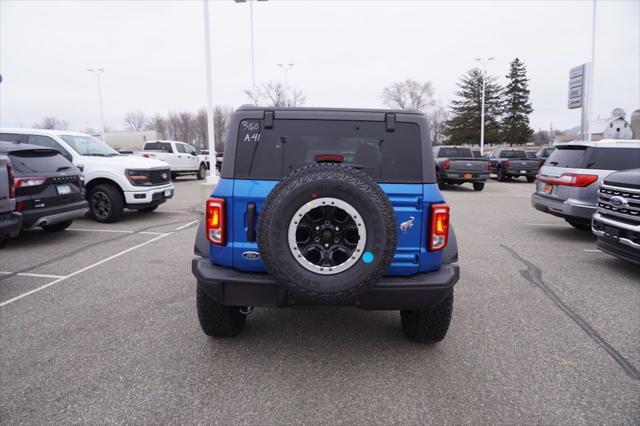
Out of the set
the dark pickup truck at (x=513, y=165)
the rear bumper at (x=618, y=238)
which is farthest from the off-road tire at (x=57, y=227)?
the dark pickup truck at (x=513, y=165)

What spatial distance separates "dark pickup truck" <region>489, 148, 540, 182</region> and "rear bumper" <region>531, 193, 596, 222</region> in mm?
13409

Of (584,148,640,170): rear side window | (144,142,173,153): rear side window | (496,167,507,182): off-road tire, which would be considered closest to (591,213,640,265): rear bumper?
(584,148,640,170): rear side window

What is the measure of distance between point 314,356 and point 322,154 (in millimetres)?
1594

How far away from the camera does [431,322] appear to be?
3154 mm

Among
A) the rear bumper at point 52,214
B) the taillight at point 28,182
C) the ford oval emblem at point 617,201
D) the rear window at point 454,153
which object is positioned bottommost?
the rear bumper at point 52,214

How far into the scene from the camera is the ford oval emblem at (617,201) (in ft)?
16.6

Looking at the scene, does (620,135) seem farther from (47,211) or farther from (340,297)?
(47,211)

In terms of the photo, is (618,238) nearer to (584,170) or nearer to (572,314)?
(572,314)

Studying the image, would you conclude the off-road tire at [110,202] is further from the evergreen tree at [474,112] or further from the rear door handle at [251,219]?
the evergreen tree at [474,112]

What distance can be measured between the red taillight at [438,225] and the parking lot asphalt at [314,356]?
0.98 metres

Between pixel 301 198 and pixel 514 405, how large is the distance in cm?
191

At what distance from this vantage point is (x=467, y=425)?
2.32 metres

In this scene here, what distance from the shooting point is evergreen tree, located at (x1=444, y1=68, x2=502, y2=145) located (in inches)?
2247

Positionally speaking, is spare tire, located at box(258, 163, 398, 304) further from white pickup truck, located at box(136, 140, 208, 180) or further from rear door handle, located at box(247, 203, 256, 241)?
white pickup truck, located at box(136, 140, 208, 180)
